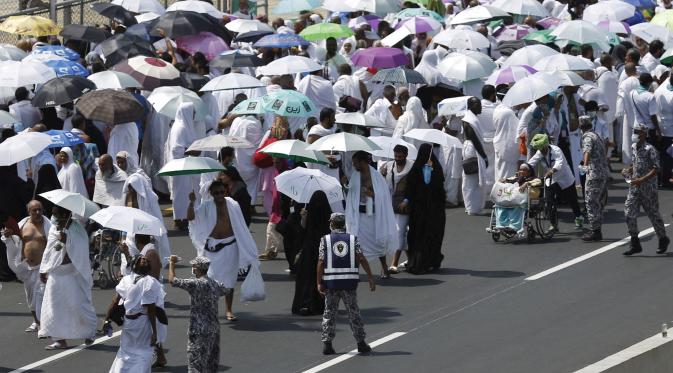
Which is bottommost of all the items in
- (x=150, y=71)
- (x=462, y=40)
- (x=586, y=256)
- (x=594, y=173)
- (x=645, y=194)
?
(x=586, y=256)

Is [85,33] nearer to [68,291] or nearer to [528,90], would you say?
[528,90]

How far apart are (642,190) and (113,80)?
783cm

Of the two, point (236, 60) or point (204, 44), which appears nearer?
point (236, 60)

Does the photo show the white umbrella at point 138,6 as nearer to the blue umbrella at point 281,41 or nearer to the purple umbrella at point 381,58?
the blue umbrella at point 281,41

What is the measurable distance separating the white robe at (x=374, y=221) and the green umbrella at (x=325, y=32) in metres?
10.0

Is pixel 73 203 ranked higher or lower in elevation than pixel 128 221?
higher

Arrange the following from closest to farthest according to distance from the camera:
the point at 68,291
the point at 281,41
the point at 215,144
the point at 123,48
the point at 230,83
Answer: the point at 68,291
the point at 215,144
the point at 230,83
the point at 123,48
the point at 281,41

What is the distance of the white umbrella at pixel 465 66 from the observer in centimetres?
2642

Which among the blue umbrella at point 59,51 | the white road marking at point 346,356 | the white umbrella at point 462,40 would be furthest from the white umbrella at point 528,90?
the blue umbrella at point 59,51

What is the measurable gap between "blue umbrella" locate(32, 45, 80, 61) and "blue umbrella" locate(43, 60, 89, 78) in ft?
2.33

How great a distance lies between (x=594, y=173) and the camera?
2195 cm

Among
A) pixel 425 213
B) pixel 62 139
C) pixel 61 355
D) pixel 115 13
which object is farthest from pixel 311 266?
pixel 115 13

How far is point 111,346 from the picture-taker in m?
18.1

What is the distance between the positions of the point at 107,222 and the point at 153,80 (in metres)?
8.28
